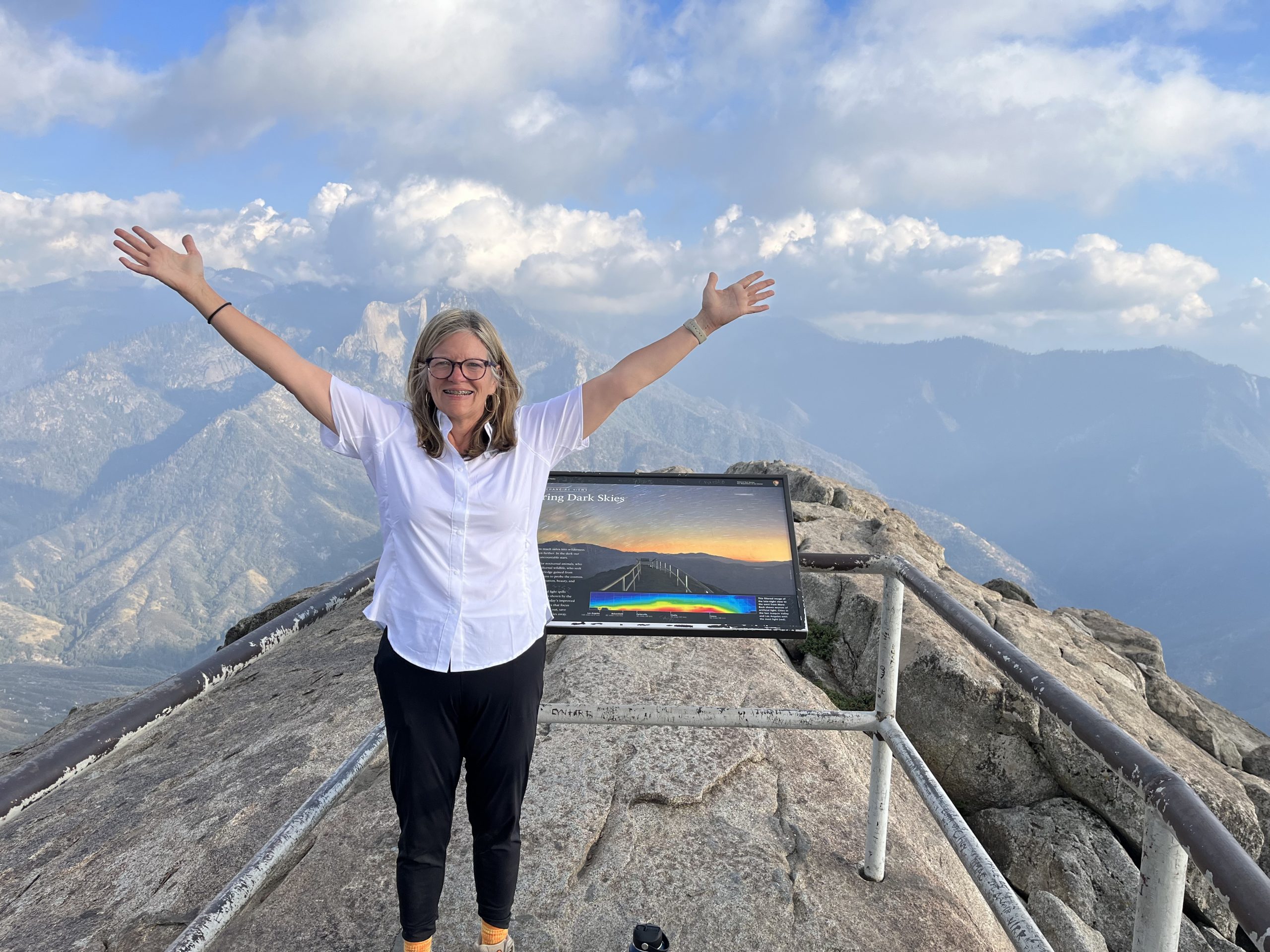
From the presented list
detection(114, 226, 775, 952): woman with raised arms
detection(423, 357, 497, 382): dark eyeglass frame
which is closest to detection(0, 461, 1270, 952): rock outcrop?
detection(114, 226, 775, 952): woman with raised arms

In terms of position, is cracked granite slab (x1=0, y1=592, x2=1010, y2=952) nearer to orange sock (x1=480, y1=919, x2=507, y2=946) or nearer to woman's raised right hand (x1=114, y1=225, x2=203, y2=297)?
orange sock (x1=480, y1=919, x2=507, y2=946)

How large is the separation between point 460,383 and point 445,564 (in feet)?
2.41

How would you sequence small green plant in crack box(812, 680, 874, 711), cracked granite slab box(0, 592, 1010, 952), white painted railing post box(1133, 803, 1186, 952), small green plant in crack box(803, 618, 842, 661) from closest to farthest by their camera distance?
white painted railing post box(1133, 803, 1186, 952), cracked granite slab box(0, 592, 1010, 952), small green plant in crack box(812, 680, 874, 711), small green plant in crack box(803, 618, 842, 661)

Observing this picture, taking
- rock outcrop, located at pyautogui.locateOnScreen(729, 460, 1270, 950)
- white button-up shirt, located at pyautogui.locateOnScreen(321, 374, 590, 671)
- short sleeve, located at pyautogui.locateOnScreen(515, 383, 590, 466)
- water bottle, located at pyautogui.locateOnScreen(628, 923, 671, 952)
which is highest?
short sleeve, located at pyautogui.locateOnScreen(515, 383, 590, 466)

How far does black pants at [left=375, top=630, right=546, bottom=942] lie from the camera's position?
120 inches

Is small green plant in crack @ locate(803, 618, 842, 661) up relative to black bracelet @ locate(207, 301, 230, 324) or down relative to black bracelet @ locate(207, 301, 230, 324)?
down

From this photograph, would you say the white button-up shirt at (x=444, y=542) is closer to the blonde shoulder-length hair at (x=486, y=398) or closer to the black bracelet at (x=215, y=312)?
the blonde shoulder-length hair at (x=486, y=398)

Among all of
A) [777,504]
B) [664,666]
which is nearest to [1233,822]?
[664,666]

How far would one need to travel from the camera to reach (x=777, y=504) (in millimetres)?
5137

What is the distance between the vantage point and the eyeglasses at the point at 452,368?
3158 mm

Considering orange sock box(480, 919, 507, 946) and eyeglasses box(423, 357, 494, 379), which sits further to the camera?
orange sock box(480, 919, 507, 946)

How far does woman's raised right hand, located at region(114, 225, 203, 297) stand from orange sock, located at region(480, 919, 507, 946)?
2.99 metres

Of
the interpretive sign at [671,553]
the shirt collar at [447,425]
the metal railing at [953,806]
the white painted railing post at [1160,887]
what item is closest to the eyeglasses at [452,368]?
the shirt collar at [447,425]

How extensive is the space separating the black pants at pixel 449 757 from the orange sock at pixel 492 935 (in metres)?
0.27
